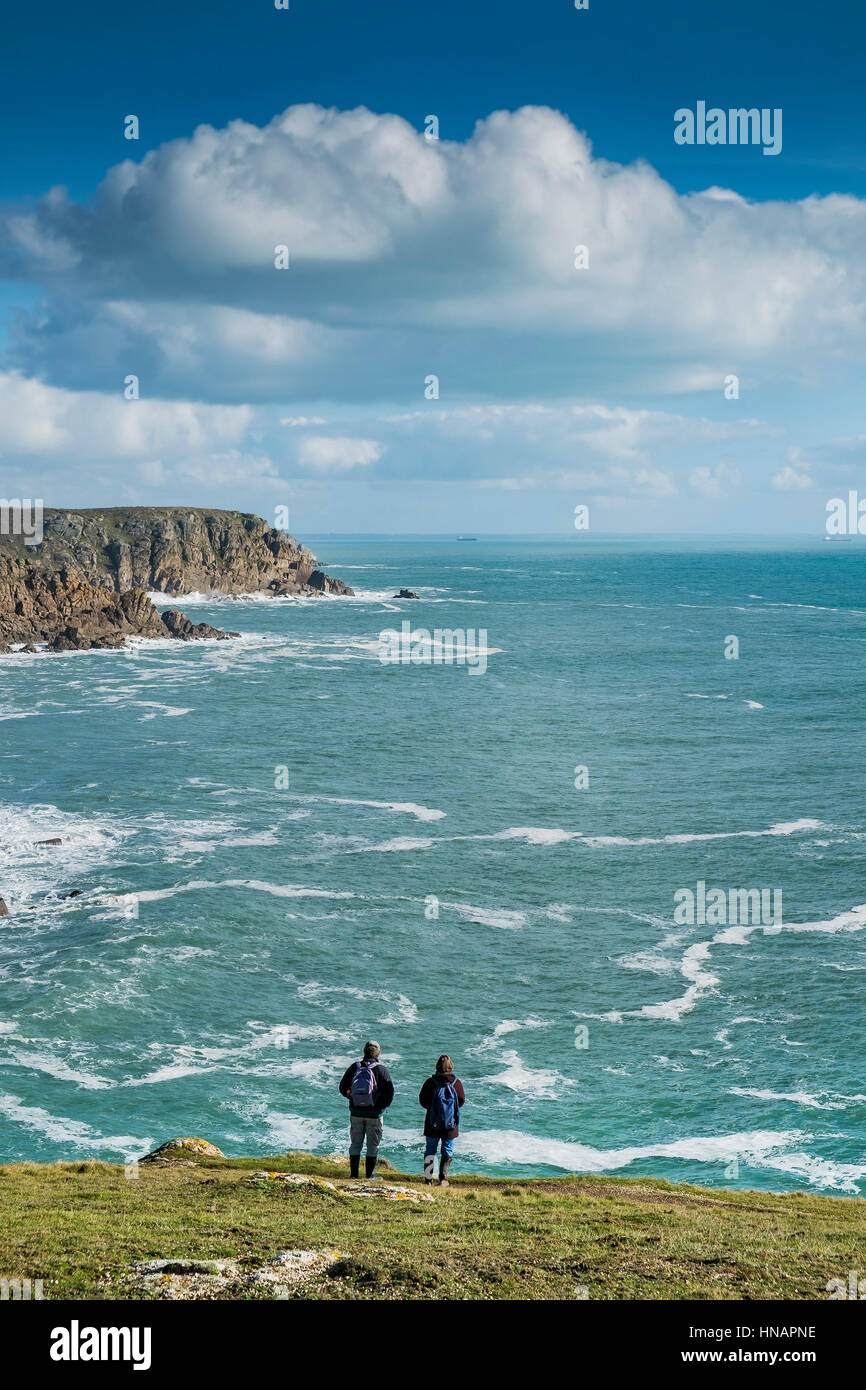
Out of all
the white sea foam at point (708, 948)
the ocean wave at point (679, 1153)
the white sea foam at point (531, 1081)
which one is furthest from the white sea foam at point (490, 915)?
the ocean wave at point (679, 1153)

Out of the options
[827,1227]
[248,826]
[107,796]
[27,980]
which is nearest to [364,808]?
[248,826]

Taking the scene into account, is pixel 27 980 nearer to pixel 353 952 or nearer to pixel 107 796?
pixel 353 952

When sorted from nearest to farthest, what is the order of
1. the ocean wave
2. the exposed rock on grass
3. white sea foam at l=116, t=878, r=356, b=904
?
the exposed rock on grass → the ocean wave → white sea foam at l=116, t=878, r=356, b=904

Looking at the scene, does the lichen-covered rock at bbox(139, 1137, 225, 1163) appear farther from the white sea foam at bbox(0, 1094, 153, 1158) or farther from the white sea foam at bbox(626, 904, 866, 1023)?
the white sea foam at bbox(626, 904, 866, 1023)

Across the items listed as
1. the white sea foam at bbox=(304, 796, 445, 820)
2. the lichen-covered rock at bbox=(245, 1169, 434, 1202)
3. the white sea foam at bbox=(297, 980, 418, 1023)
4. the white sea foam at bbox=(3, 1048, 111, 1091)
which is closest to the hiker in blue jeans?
the lichen-covered rock at bbox=(245, 1169, 434, 1202)

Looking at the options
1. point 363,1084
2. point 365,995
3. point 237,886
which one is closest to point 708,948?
point 365,995
